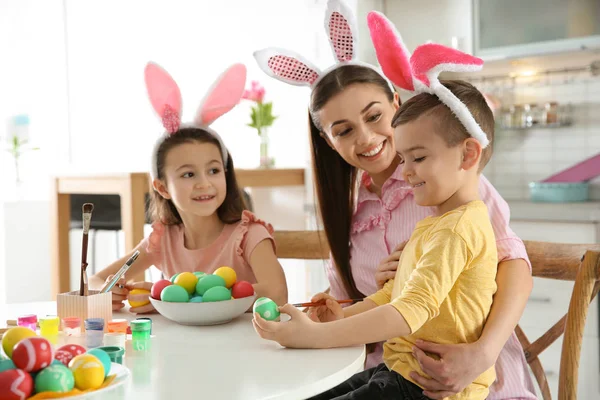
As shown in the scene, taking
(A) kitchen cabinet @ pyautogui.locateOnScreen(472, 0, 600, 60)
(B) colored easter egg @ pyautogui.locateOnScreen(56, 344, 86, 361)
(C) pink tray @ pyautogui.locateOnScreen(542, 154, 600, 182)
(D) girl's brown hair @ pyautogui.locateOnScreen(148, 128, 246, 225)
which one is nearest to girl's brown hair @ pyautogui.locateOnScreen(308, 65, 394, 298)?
(D) girl's brown hair @ pyautogui.locateOnScreen(148, 128, 246, 225)

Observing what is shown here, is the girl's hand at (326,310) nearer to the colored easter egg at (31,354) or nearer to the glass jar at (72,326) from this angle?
the glass jar at (72,326)

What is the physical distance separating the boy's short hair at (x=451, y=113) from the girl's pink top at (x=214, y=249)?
0.55 meters

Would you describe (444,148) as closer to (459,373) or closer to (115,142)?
(459,373)

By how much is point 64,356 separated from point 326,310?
0.49m

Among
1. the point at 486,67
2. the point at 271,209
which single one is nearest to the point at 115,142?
the point at 271,209

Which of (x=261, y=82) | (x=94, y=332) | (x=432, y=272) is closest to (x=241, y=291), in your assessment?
(x=94, y=332)

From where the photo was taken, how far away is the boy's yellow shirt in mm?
1066

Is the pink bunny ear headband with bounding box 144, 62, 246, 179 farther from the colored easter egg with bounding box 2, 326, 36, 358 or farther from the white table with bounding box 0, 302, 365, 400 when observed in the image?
the colored easter egg with bounding box 2, 326, 36, 358

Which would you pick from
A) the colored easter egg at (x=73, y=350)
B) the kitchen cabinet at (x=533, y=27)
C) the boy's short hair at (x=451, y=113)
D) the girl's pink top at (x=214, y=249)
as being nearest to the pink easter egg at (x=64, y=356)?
the colored easter egg at (x=73, y=350)

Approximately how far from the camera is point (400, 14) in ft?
12.3

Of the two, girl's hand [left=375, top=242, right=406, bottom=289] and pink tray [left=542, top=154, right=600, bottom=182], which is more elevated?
pink tray [left=542, top=154, right=600, bottom=182]

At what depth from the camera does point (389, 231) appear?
1570mm

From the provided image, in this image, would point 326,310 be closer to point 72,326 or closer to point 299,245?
point 72,326

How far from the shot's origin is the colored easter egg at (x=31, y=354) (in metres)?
0.79
